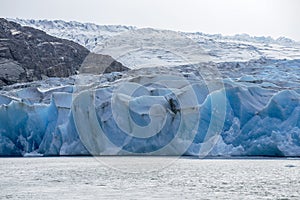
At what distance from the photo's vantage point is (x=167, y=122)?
60.8ft

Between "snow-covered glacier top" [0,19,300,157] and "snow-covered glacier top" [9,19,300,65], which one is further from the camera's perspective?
"snow-covered glacier top" [9,19,300,65]

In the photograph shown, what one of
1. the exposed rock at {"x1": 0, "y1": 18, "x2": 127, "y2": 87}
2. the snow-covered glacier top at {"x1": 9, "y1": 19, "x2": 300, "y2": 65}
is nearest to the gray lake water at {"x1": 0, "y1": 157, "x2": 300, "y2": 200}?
the exposed rock at {"x1": 0, "y1": 18, "x2": 127, "y2": 87}

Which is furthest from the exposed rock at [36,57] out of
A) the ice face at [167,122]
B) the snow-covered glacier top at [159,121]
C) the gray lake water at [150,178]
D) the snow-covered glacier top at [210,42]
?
the gray lake water at [150,178]

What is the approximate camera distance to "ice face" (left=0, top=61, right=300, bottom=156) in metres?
17.9

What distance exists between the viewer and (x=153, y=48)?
50656mm

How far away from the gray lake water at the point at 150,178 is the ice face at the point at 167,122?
535 millimetres

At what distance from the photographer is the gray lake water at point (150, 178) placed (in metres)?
10.3

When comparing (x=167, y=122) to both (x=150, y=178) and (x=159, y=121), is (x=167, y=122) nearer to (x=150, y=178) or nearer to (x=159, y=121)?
(x=159, y=121)

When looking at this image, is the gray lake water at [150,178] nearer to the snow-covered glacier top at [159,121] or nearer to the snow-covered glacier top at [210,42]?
the snow-covered glacier top at [159,121]

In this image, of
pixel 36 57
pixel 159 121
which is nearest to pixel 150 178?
pixel 159 121

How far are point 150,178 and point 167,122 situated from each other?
524 centimetres

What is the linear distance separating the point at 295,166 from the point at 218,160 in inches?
127

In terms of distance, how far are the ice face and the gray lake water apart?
535mm

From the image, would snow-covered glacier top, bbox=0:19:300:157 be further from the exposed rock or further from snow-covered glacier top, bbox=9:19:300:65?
snow-covered glacier top, bbox=9:19:300:65
